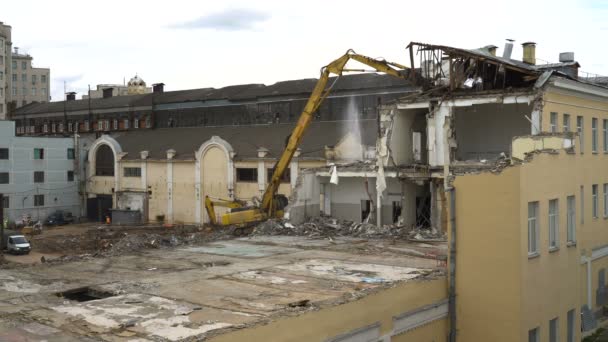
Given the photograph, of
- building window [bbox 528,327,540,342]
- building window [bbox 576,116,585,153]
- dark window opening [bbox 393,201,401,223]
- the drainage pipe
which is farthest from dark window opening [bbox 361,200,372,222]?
building window [bbox 528,327,540,342]

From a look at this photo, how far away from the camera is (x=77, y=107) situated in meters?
69.9

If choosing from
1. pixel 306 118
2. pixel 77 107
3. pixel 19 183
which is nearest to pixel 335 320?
pixel 306 118

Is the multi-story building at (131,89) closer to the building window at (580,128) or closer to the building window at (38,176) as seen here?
the building window at (38,176)

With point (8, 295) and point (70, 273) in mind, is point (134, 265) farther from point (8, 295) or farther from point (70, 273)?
point (8, 295)

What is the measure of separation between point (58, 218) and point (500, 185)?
151 feet

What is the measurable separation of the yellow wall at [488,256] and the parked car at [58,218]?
146 feet

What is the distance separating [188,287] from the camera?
16391 millimetres

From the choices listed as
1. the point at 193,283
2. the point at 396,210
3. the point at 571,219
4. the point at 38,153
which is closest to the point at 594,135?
the point at 571,219

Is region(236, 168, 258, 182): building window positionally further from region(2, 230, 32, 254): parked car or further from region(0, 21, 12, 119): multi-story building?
region(0, 21, 12, 119): multi-story building

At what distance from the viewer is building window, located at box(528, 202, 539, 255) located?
17781mm

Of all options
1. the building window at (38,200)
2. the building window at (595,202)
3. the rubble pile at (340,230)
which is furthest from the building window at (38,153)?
the building window at (595,202)

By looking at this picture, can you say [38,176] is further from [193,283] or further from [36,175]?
[193,283]

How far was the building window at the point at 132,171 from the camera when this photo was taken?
5312 centimetres

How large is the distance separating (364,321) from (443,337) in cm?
388
